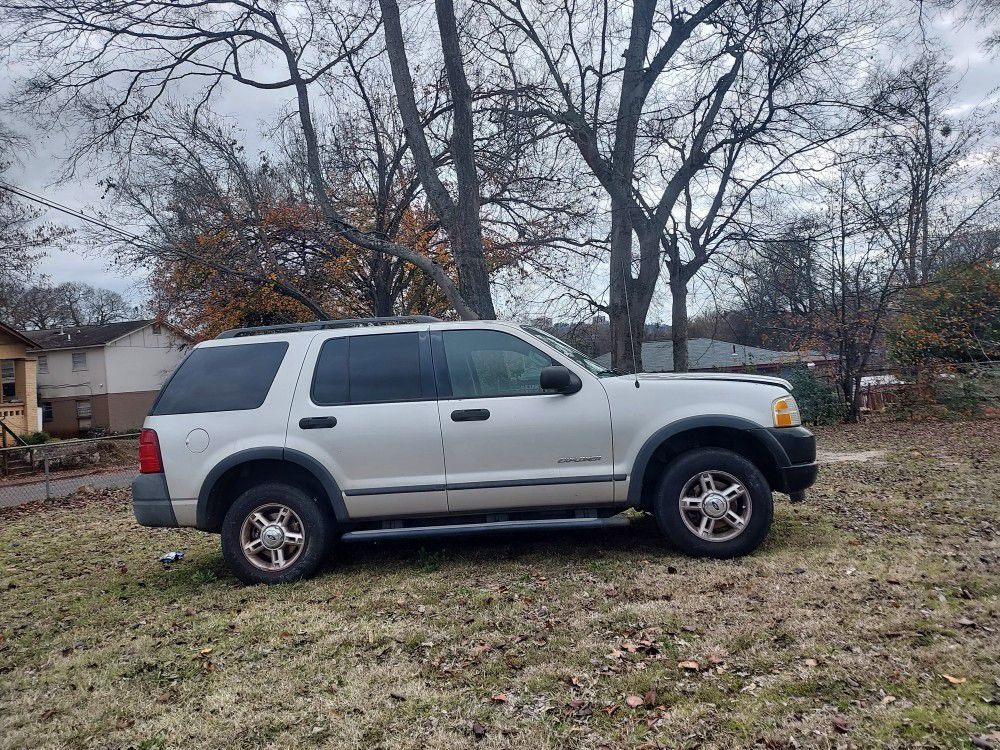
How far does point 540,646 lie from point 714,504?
1971 millimetres

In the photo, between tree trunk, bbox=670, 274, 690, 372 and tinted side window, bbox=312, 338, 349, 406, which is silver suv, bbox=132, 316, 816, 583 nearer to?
tinted side window, bbox=312, 338, 349, 406

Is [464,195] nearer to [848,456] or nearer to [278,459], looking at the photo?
[278,459]

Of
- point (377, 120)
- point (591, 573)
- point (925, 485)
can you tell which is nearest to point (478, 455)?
point (591, 573)

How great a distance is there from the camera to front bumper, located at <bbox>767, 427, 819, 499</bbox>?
212 inches

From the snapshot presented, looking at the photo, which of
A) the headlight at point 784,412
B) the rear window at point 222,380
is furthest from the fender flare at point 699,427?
the rear window at point 222,380

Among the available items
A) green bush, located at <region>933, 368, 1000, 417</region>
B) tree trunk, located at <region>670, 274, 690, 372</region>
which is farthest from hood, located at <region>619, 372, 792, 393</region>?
green bush, located at <region>933, 368, 1000, 417</region>

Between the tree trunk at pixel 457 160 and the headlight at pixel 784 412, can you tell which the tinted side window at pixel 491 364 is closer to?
the headlight at pixel 784 412

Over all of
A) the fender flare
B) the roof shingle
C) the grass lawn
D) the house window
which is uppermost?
the roof shingle

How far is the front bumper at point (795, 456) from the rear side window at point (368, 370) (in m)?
2.67

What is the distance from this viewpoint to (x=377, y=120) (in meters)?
18.5

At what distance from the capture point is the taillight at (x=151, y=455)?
5.55 meters

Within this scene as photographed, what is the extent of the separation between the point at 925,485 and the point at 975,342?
11.8 m

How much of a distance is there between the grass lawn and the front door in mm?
550

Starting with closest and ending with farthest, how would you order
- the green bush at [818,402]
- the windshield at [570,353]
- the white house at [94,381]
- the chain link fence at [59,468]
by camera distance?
the windshield at [570,353] → the chain link fence at [59,468] → the green bush at [818,402] → the white house at [94,381]
